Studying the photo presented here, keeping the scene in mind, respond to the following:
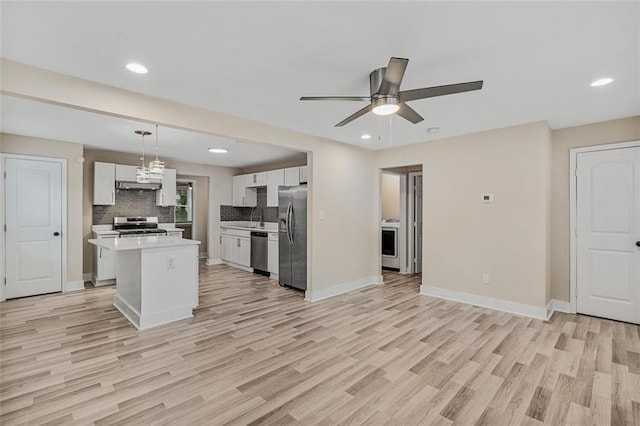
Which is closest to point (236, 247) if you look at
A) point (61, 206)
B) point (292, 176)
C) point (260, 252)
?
point (260, 252)

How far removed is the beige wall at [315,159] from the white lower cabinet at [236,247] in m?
2.34

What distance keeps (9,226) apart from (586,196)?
7.94 m

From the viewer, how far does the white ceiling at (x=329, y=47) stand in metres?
1.67

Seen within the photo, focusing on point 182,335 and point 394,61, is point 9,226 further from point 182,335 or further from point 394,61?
point 394,61

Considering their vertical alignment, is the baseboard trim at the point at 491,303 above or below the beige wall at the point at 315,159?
below

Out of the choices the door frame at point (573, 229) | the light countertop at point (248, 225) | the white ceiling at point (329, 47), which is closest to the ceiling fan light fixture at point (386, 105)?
the white ceiling at point (329, 47)

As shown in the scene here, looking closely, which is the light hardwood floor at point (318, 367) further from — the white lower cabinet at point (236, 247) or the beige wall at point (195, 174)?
the white lower cabinet at point (236, 247)

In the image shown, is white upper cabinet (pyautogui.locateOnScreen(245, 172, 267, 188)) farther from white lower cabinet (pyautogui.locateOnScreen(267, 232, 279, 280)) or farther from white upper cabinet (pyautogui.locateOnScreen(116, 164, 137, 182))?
white upper cabinet (pyautogui.locateOnScreen(116, 164, 137, 182))

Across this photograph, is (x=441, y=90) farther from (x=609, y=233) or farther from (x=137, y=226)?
(x=137, y=226)

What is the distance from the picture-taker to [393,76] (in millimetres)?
1968

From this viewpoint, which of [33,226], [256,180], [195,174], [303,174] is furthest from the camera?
[195,174]

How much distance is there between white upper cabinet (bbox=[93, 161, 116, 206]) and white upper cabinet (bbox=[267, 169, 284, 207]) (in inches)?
114

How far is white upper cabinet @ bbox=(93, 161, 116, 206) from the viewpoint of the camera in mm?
5441

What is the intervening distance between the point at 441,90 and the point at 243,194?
19.2ft
